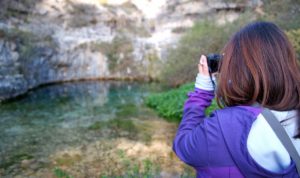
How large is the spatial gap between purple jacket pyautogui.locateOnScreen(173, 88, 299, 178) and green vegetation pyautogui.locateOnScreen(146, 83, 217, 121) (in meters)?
10.2

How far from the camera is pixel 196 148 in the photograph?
4.73 feet

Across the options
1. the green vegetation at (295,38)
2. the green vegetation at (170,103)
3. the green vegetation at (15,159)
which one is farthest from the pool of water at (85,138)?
the green vegetation at (295,38)

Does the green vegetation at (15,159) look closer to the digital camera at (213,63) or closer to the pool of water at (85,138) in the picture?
the pool of water at (85,138)

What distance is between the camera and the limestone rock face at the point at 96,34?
1964 cm

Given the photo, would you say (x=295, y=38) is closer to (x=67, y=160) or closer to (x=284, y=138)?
(x=67, y=160)

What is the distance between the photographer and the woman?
1343 millimetres

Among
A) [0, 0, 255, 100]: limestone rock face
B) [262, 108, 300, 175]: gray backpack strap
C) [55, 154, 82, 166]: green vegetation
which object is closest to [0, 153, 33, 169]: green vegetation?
[55, 154, 82, 166]: green vegetation

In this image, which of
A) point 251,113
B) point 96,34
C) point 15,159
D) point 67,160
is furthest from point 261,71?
point 96,34

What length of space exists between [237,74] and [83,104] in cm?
1356

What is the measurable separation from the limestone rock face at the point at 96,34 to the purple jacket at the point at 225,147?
16.6 meters

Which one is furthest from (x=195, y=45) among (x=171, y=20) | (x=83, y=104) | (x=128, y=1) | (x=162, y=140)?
(x=128, y=1)

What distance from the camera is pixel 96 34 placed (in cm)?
2434

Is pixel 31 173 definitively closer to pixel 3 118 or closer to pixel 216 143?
pixel 3 118

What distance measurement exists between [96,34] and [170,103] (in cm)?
1269
